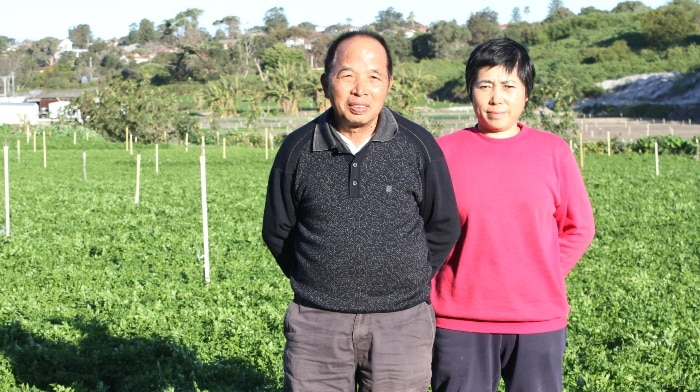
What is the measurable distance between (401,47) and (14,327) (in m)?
119

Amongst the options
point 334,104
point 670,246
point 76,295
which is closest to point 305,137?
point 334,104

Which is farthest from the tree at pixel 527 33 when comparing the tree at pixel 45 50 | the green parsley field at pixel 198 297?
the green parsley field at pixel 198 297

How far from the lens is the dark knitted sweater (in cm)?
362

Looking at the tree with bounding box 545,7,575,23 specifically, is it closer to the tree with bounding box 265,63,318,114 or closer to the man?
the tree with bounding box 265,63,318,114

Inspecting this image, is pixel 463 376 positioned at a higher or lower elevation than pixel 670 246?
higher

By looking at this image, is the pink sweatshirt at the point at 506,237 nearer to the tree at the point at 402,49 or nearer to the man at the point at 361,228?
the man at the point at 361,228

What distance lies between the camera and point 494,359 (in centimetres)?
396

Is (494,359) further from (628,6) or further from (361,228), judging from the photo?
(628,6)

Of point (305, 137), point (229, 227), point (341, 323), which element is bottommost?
point (229, 227)

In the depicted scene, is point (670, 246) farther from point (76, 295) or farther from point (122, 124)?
point (122, 124)

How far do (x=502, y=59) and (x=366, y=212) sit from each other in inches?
35.2

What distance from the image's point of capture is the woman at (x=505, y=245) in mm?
3852

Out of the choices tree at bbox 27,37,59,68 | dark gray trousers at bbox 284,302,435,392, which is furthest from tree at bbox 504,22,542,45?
dark gray trousers at bbox 284,302,435,392

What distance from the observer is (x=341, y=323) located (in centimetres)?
368
